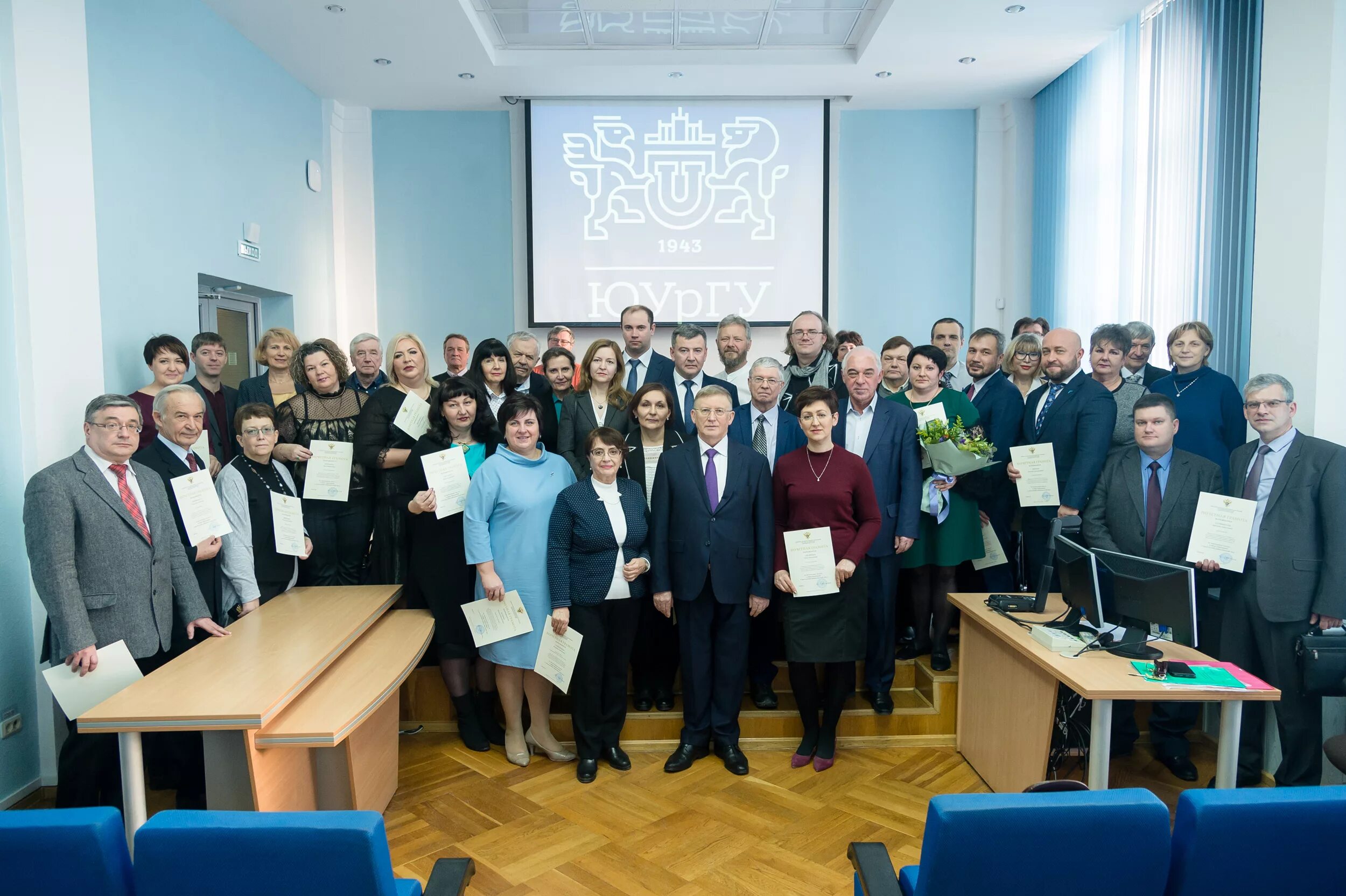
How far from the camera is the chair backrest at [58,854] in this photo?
1.46 meters

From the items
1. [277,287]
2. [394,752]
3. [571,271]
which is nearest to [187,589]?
[394,752]

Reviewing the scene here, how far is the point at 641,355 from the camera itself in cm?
461

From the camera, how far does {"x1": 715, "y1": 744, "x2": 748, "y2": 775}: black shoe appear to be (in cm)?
355

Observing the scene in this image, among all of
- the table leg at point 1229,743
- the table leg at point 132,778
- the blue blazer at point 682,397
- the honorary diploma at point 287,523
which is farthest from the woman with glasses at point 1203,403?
the table leg at point 132,778

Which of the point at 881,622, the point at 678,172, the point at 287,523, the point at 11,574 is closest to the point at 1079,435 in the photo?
the point at 881,622

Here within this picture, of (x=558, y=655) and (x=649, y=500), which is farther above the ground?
(x=649, y=500)

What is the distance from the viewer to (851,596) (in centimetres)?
346

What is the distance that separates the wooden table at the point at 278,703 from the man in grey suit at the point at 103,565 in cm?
21

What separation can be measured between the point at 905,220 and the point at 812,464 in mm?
4760

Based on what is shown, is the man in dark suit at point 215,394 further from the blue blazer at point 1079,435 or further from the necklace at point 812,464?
the blue blazer at point 1079,435

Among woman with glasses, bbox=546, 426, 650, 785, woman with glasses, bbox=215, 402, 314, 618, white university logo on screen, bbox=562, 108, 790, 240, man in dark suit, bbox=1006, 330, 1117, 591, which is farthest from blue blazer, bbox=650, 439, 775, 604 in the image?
white university logo on screen, bbox=562, 108, 790, 240

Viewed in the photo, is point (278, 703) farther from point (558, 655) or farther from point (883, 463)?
point (883, 463)

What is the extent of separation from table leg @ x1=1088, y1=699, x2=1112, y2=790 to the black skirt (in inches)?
37.9

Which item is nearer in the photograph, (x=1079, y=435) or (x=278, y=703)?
(x=278, y=703)
